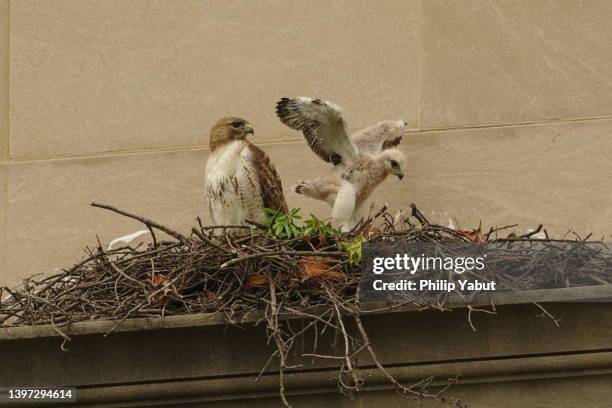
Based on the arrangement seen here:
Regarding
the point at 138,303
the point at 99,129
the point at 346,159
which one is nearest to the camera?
the point at 138,303

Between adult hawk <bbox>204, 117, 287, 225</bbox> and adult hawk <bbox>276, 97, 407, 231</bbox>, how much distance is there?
14cm

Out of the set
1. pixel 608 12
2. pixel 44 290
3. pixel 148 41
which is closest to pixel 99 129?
pixel 148 41

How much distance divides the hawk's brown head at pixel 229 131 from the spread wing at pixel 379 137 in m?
0.46

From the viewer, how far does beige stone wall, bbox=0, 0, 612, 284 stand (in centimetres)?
971

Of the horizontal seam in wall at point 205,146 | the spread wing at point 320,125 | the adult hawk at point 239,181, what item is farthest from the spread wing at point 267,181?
the horizontal seam in wall at point 205,146

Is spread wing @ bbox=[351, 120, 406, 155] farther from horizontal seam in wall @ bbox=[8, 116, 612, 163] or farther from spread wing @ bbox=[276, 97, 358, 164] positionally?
horizontal seam in wall @ bbox=[8, 116, 612, 163]

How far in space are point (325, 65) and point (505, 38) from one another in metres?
0.81

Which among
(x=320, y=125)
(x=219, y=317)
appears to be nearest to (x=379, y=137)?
(x=320, y=125)

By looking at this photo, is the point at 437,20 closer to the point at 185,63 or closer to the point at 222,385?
the point at 185,63

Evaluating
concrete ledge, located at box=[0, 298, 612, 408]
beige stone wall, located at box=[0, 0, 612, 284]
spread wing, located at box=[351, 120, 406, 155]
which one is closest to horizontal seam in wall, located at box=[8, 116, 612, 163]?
beige stone wall, located at box=[0, 0, 612, 284]

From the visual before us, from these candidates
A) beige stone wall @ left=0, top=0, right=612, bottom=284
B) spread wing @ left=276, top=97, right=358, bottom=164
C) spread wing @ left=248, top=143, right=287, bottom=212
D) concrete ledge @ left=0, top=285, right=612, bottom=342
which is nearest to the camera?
concrete ledge @ left=0, top=285, right=612, bottom=342

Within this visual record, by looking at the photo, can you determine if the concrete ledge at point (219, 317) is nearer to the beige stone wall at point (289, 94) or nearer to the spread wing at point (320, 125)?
the beige stone wall at point (289, 94)

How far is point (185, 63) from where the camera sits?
10.3 meters

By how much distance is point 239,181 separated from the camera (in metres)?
9.64
